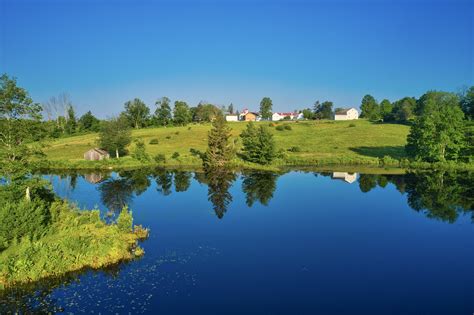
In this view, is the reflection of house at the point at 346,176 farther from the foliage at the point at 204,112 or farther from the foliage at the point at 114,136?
the foliage at the point at 204,112

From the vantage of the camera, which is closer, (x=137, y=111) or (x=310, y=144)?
(x=310, y=144)

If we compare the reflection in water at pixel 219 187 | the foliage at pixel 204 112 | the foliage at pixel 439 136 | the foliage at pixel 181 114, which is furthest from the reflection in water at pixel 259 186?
the foliage at pixel 204 112

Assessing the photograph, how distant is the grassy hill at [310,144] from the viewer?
8450 centimetres

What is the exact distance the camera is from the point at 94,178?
218ft

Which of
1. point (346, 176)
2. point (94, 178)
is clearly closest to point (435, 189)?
point (346, 176)

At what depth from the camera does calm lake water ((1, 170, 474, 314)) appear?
2261 cm

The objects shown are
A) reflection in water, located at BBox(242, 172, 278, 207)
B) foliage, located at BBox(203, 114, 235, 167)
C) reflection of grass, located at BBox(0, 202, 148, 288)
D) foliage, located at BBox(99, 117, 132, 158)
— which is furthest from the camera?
foliage, located at BBox(99, 117, 132, 158)

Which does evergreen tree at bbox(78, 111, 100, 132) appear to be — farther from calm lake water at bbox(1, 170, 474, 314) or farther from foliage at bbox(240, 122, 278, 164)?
calm lake water at bbox(1, 170, 474, 314)

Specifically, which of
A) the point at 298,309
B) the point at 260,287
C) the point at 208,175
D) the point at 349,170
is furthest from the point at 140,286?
the point at 349,170

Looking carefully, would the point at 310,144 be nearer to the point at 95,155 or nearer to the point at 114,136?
the point at 114,136

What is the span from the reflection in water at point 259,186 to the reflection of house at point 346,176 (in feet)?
35.6

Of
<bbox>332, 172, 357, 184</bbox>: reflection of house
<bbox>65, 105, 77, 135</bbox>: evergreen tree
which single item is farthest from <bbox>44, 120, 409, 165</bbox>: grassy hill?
<bbox>65, 105, 77, 135</bbox>: evergreen tree

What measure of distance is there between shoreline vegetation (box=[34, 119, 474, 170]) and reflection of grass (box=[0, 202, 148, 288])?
114ft

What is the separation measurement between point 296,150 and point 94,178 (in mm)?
46523
